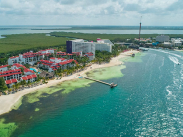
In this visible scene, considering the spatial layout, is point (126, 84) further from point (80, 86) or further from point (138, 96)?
point (80, 86)

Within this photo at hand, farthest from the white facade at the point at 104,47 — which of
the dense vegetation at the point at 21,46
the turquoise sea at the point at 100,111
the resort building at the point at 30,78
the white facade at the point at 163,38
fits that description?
the white facade at the point at 163,38

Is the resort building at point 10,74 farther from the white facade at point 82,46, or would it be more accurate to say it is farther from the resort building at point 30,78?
the white facade at point 82,46

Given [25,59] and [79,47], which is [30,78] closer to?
[25,59]

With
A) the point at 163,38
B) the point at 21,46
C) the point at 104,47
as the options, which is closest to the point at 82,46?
the point at 104,47

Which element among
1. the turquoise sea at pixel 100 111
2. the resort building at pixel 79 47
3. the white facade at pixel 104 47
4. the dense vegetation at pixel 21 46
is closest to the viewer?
the turquoise sea at pixel 100 111

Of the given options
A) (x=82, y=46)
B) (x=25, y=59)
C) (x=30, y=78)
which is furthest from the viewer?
(x=82, y=46)

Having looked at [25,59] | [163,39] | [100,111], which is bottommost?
[100,111]

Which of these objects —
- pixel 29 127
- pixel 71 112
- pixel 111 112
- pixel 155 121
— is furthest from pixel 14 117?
pixel 155 121

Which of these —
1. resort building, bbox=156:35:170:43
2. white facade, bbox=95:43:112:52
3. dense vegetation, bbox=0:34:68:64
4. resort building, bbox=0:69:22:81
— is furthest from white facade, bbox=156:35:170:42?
resort building, bbox=0:69:22:81

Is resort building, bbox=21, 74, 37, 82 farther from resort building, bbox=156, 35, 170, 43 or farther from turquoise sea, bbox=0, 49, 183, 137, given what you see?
resort building, bbox=156, 35, 170, 43
